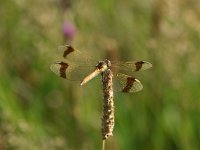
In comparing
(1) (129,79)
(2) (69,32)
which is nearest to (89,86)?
(2) (69,32)

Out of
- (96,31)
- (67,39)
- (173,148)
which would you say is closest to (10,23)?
(96,31)

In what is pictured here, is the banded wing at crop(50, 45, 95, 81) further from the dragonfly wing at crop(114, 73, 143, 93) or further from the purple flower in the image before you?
the purple flower

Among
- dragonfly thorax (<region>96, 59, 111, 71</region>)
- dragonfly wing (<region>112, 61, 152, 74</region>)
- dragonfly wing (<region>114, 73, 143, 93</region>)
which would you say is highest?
dragonfly wing (<region>112, 61, 152, 74</region>)

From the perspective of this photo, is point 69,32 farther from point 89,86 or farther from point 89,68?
point 89,68

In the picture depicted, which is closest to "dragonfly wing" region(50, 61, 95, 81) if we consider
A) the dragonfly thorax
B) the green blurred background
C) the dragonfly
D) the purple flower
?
the dragonfly

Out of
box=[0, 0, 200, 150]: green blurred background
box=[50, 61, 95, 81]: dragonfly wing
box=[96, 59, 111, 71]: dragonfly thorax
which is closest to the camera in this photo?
box=[96, 59, 111, 71]: dragonfly thorax

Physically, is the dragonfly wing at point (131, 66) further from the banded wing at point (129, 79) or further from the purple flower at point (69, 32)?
the purple flower at point (69, 32)

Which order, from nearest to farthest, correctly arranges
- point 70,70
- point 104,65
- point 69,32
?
point 104,65
point 70,70
point 69,32
